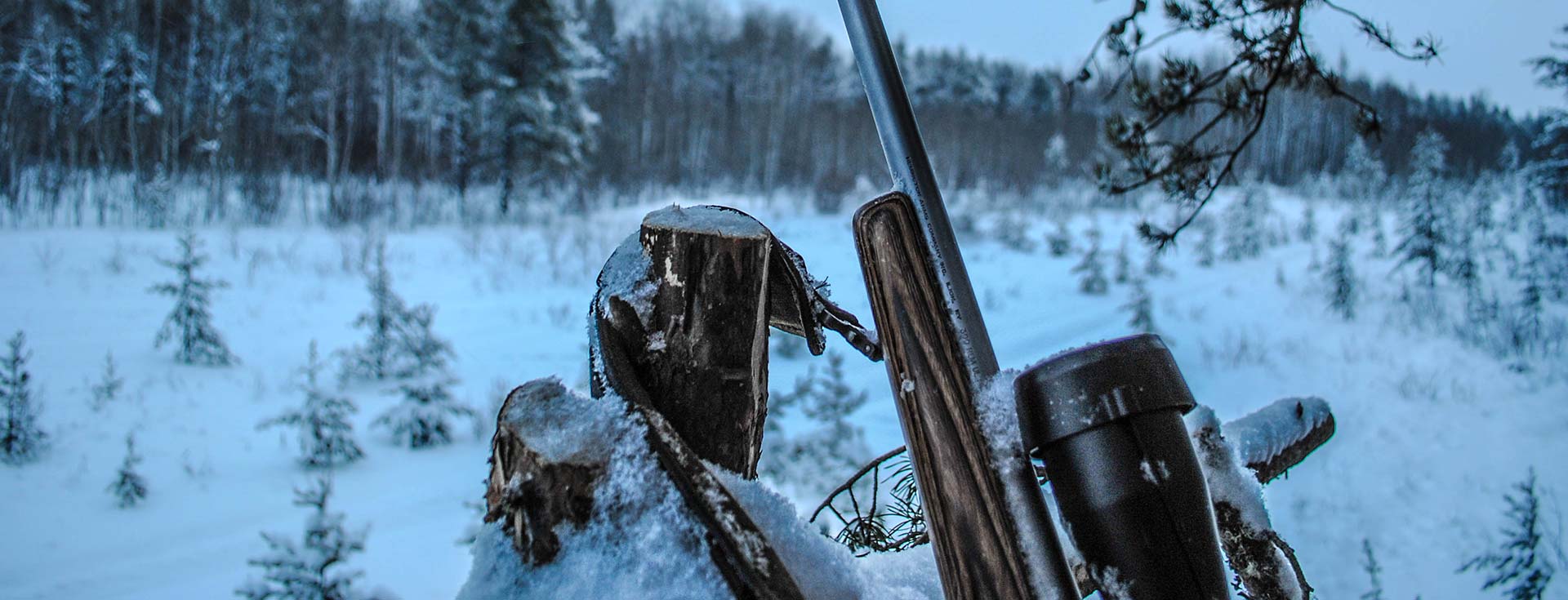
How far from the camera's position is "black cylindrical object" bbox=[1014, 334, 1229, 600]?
67 cm

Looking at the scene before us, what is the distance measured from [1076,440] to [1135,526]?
0.08 m

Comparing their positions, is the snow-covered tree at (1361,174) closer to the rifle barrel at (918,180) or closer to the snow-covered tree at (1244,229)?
the snow-covered tree at (1244,229)

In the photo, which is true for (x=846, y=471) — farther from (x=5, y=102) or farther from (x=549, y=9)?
(x=549, y=9)

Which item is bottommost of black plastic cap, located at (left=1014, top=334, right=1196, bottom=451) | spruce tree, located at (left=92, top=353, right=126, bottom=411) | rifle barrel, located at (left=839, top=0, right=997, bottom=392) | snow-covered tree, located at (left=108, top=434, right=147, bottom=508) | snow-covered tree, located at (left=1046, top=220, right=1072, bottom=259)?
snow-covered tree, located at (left=108, top=434, right=147, bottom=508)

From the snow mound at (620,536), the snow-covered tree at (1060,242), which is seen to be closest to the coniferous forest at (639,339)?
→ the snow mound at (620,536)

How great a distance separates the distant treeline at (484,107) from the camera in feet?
38.8

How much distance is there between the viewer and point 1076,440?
2.27 feet

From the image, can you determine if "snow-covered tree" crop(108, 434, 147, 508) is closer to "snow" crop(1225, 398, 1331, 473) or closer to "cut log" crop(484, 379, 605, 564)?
"cut log" crop(484, 379, 605, 564)

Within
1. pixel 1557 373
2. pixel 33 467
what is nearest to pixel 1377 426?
pixel 1557 373

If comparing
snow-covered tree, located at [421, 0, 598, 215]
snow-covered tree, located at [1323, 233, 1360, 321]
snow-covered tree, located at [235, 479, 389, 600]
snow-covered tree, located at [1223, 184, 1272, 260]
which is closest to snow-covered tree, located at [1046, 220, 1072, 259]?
snow-covered tree, located at [1223, 184, 1272, 260]

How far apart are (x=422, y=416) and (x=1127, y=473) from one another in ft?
15.6

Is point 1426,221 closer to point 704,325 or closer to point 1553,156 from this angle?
point 1553,156

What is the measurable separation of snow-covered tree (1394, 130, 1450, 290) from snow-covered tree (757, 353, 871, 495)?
10.1 m

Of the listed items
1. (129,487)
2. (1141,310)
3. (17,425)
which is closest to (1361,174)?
(1141,310)
